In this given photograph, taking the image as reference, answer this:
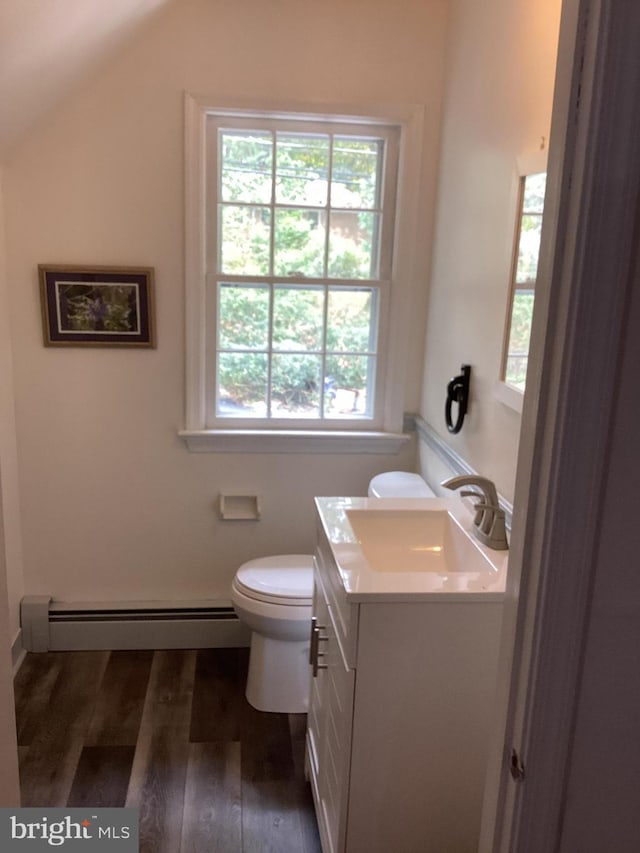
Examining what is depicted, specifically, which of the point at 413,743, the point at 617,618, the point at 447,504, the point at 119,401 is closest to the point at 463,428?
the point at 447,504

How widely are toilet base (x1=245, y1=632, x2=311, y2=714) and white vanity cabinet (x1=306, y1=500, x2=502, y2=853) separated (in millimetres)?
900

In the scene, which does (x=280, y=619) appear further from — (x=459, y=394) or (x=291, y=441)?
(x=459, y=394)

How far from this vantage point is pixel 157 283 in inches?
114

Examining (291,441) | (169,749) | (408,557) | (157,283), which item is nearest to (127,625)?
(169,749)

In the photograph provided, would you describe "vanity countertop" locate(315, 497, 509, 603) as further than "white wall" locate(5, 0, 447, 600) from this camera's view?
No

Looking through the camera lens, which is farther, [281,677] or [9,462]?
[9,462]

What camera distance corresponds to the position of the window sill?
3020mm

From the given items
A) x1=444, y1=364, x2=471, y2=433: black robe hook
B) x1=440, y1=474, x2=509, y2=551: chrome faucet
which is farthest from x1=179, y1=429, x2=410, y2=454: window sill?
x1=440, y1=474, x2=509, y2=551: chrome faucet

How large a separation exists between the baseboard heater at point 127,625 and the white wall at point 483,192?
1105mm

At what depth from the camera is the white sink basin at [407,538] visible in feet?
6.77

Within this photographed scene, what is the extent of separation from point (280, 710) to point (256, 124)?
7.08ft

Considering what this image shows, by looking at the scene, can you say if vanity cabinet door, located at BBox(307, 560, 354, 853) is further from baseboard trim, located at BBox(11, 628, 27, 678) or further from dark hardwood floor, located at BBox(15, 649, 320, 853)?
baseboard trim, located at BBox(11, 628, 27, 678)

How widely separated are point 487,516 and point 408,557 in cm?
29

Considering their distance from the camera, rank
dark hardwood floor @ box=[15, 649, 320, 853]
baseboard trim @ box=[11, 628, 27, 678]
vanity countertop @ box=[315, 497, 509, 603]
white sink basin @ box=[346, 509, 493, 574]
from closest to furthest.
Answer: vanity countertop @ box=[315, 497, 509, 603]
white sink basin @ box=[346, 509, 493, 574]
dark hardwood floor @ box=[15, 649, 320, 853]
baseboard trim @ box=[11, 628, 27, 678]
